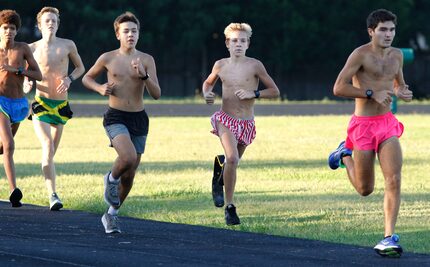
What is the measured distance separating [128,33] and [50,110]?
8.51 feet

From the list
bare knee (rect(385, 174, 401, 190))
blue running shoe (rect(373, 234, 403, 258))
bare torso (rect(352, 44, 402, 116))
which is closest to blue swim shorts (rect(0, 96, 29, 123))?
bare torso (rect(352, 44, 402, 116))

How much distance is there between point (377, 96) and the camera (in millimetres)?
11141

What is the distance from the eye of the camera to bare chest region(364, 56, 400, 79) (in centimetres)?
1140

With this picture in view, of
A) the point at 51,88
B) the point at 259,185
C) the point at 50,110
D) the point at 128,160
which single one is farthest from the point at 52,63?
the point at 259,185

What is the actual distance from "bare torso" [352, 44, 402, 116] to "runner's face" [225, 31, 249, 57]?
2315 mm

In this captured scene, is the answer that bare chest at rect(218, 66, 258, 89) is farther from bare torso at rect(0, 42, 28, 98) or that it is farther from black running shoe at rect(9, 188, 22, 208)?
black running shoe at rect(9, 188, 22, 208)

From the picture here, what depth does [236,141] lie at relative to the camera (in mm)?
13547

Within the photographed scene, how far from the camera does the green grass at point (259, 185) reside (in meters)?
13.1

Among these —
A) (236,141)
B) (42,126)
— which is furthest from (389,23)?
(42,126)

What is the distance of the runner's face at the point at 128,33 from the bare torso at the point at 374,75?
2.13 m

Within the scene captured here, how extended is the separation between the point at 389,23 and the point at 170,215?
3.72 metres

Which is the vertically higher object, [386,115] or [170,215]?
[386,115]

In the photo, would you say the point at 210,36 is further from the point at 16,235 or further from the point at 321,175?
the point at 16,235

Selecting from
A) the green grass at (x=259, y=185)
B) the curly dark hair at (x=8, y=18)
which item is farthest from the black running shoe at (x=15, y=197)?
the curly dark hair at (x=8, y=18)
